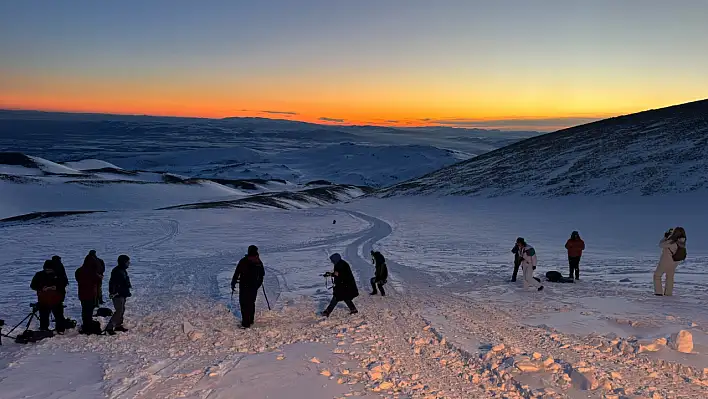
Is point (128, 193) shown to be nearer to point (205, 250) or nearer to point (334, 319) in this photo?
point (205, 250)

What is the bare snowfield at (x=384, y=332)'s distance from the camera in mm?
7980

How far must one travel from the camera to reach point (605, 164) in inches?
2098

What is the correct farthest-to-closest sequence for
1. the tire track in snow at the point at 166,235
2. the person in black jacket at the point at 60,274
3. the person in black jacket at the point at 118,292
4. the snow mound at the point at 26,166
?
the snow mound at the point at 26,166, the tire track in snow at the point at 166,235, the person in black jacket at the point at 118,292, the person in black jacket at the point at 60,274

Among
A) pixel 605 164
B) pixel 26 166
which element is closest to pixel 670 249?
pixel 605 164

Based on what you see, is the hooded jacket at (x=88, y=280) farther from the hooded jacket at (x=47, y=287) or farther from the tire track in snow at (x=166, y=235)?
the tire track in snow at (x=166, y=235)

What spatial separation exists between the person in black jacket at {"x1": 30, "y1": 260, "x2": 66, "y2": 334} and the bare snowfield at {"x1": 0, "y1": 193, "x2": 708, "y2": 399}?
1.95 feet

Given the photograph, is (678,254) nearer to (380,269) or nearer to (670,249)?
(670,249)

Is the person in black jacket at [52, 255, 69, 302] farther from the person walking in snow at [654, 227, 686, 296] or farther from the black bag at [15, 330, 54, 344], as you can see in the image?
the person walking in snow at [654, 227, 686, 296]

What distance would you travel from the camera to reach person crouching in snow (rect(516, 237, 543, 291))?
1484cm

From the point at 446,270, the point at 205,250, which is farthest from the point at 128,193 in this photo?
the point at 446,270

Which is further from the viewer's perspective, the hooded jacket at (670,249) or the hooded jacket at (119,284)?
the hooded jacket at (670,249)

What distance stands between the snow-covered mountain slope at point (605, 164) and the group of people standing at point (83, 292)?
41.6 metres

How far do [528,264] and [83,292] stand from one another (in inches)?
457

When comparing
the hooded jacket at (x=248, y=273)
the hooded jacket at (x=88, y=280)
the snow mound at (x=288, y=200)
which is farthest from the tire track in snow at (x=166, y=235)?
the hooded jacket at (x=248, y=273)
